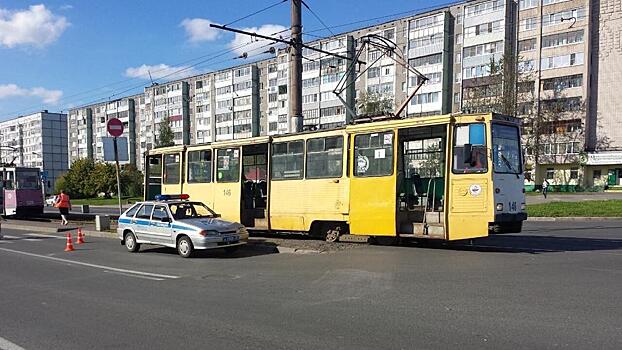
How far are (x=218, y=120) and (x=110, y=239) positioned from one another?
254ft

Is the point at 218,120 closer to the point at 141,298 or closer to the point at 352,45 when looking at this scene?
the point at 352,45

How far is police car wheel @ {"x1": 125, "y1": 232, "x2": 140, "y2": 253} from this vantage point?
14.1 meters

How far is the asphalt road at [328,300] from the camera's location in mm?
5613

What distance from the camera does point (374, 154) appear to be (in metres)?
12.7

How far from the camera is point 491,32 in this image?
6406 centimetres

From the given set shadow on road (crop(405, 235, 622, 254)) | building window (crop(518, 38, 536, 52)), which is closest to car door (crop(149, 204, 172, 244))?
shadow on road (crop(405, 235, 622, 254))

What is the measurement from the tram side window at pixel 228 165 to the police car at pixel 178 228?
2.32 metres

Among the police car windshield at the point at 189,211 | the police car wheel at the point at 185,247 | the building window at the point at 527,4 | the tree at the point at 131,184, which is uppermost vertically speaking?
the building window at the point at 527,4

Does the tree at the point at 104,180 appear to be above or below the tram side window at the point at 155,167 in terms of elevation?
below

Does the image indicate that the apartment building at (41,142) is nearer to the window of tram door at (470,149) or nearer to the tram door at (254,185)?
the tram door at (254,185)

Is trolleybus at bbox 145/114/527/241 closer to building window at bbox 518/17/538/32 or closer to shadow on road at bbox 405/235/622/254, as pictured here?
shadow on road at bbox 405/235/622/254

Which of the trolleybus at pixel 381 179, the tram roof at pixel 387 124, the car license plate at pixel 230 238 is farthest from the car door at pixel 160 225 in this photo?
the tram roof at pixel 387 124

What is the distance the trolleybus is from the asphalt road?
2.95ft

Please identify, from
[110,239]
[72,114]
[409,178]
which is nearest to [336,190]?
[409,178]
